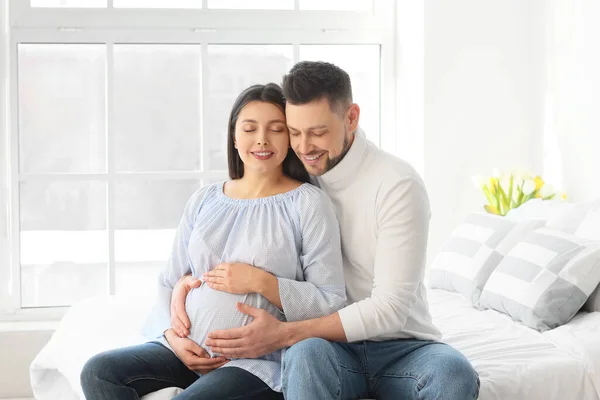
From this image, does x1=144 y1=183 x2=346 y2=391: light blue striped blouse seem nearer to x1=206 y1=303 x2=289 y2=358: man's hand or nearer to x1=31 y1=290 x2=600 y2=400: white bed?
x1=206 y1=303 x2=289 y2=358: man's hand

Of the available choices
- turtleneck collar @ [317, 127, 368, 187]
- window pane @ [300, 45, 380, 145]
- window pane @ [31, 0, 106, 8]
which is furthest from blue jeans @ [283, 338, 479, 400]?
window pane @ [31, 0, 106, 8]

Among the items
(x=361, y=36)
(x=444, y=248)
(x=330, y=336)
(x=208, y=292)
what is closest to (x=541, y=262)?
(x=444, y=248)

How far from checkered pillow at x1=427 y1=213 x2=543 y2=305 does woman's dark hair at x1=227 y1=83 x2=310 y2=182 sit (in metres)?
0.96

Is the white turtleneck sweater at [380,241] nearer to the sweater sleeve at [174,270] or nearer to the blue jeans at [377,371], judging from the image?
the blue jeans at [377,371]

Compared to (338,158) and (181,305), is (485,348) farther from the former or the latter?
(181,305)

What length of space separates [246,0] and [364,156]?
1.83 metres

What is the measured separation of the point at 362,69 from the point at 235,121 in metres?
1.80

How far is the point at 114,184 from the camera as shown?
12.2 ft

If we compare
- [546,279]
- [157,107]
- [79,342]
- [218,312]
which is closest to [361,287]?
[218,312]

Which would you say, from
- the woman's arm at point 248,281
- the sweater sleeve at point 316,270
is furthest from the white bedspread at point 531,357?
the woman's arm at point 248,281

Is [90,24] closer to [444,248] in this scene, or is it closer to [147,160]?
[147,160]

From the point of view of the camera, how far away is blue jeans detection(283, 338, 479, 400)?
1802 millimetres

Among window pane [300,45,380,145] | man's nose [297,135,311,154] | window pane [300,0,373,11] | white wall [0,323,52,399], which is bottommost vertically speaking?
white wall [0,323,52,399]

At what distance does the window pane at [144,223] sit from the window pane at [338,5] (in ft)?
3.24
